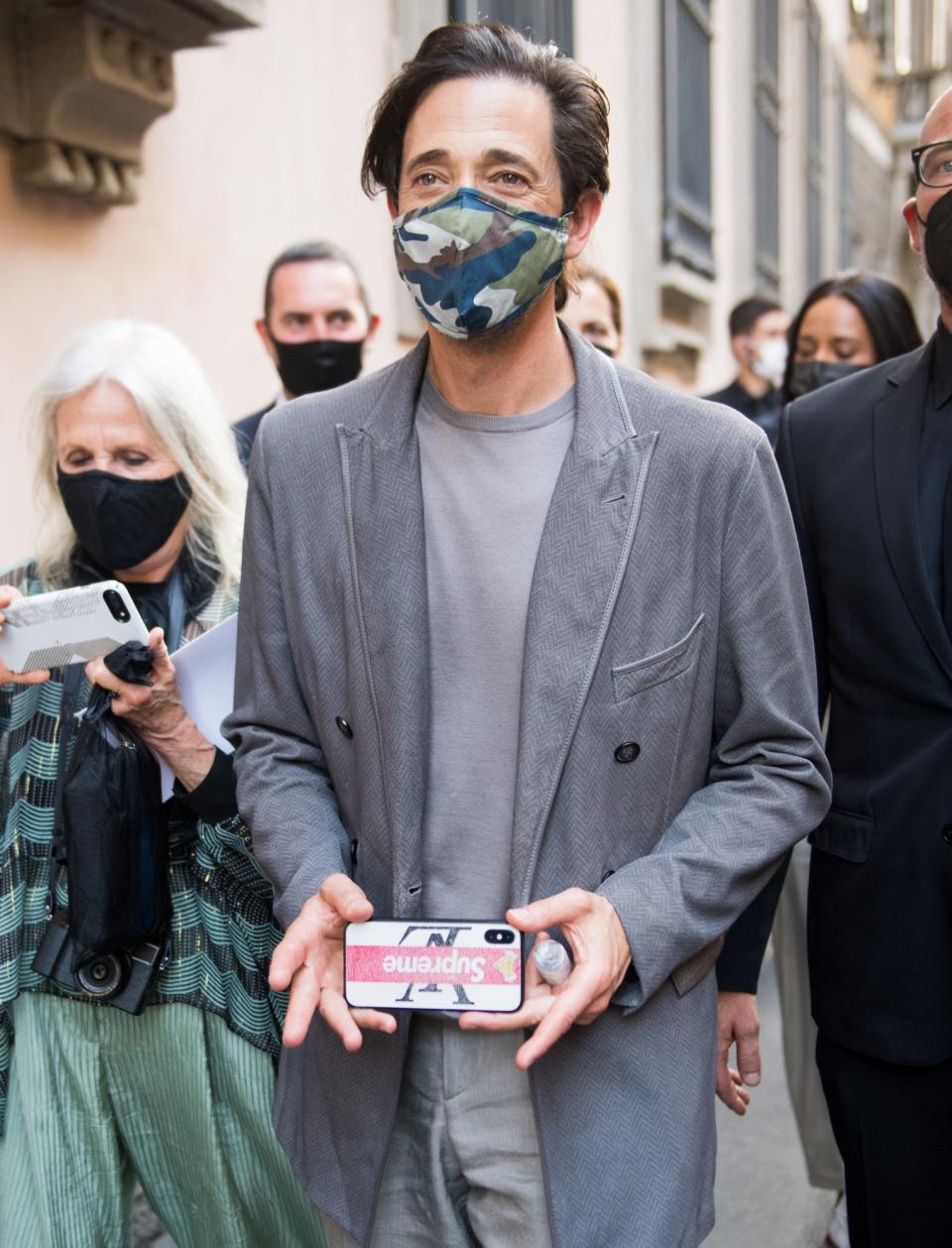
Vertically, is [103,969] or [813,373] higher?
[813,373]

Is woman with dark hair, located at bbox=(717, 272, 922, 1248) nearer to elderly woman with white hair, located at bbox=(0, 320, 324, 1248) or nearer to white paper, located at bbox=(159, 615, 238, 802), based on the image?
elderly woman with white hair, located at bbox=(0, 320, 324, 1248)

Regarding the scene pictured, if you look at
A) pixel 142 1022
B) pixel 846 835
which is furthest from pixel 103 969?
pixel 846 835

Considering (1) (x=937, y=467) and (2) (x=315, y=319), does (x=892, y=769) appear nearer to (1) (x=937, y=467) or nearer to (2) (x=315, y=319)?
(1) (x=937, y=467)

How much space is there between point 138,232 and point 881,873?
2929mm

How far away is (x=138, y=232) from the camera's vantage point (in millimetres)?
4250

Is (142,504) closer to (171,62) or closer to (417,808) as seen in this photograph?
(417,808)

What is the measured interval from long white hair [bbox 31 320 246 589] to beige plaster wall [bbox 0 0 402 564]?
1094 millimetres

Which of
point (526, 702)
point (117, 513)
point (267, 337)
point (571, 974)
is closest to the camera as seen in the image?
point (571, 974)

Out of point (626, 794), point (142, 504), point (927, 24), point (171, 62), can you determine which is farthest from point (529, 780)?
point (927, 24)

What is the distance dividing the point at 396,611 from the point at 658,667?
33 cm

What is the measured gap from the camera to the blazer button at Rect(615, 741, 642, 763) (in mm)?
1824

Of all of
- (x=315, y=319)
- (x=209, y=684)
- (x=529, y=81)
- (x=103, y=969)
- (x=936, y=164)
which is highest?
(x=529, y=81)

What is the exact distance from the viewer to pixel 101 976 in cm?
238

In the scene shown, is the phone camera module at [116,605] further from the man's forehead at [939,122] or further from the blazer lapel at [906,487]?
the man's forehead at [939,122]
